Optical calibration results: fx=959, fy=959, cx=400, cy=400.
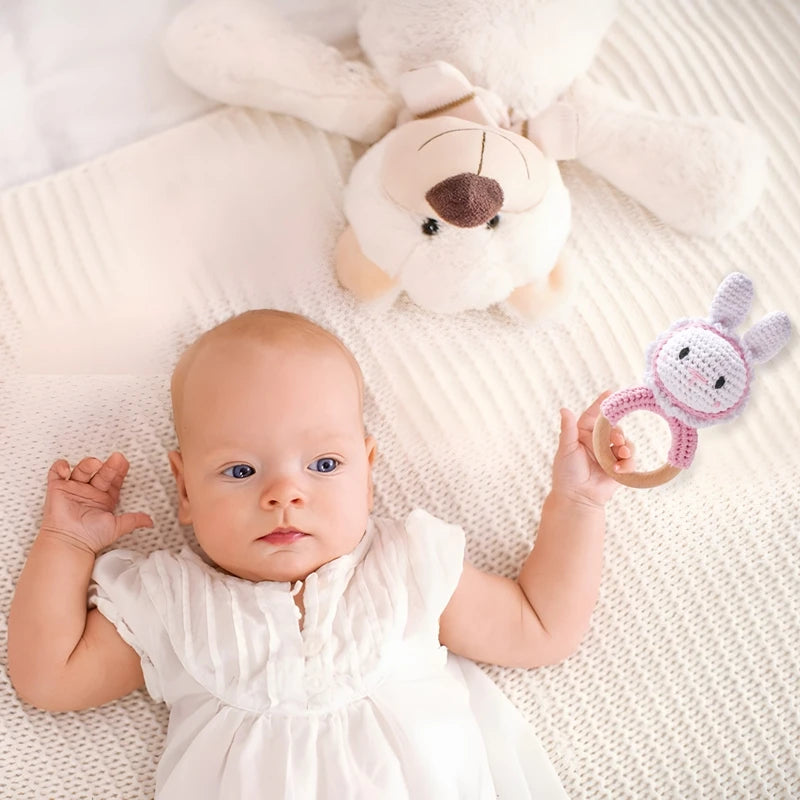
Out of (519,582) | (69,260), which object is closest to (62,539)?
(69,260)

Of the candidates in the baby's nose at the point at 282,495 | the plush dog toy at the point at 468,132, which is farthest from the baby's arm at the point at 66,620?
the plush dog toy at the point at 468,132

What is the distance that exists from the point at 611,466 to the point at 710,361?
219 millimetres

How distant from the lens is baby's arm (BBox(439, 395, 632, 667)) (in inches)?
43.9

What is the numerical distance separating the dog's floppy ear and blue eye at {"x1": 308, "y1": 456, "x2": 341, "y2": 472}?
27 cm

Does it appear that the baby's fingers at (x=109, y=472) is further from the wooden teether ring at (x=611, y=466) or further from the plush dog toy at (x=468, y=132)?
the wooden teether ring at (x=611, y=466)

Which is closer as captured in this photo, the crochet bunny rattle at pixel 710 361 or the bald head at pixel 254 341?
the crochet bunny rattle at pixel 710 361

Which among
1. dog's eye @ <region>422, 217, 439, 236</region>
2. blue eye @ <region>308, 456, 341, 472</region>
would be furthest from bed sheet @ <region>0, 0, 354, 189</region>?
blue eye @ <region>308, 456, 341, 472</region>

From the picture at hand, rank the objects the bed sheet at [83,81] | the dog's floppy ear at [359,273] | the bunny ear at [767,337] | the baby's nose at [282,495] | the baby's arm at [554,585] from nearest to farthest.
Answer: the bunny ear at [767,337], the baby's nose at [282,495], the baby's arm at [554,585], the dog's floppy ear at [359,273], the bed sheet at [83,81]

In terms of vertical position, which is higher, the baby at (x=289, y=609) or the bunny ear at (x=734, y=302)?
the bunny ear at (x=734, y=302)

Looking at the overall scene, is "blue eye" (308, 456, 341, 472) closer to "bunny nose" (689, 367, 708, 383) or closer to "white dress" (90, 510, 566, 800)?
"white dress" (90, 510, 566, 800)

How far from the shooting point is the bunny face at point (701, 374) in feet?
2.97

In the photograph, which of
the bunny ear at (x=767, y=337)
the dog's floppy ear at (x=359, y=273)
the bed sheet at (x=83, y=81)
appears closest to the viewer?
the bunny ear at (x=767, y=337)

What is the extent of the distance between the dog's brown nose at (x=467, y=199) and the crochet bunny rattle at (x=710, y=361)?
24cm

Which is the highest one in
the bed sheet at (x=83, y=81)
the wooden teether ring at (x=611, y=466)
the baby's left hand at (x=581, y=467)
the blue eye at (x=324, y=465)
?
the bed sheet at (x=83, y=81)
